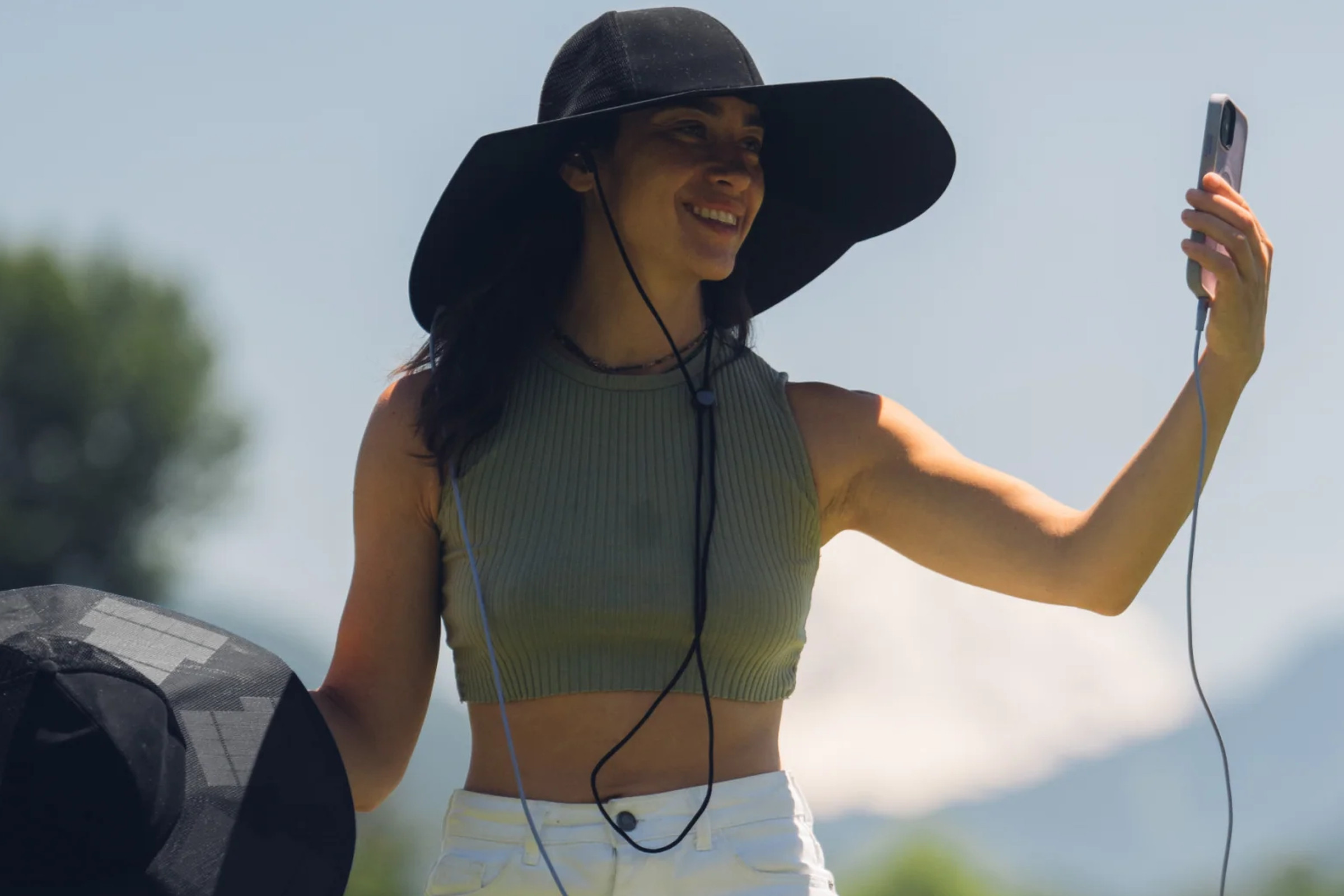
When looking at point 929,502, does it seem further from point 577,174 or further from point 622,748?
point 577,174

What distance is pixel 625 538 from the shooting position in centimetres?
325

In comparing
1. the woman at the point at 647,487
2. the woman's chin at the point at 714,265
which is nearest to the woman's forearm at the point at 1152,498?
the woman at the point at 647,487

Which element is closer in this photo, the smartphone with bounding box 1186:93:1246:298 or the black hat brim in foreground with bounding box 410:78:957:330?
the smartphone with bounding box 1186:93:1246:298

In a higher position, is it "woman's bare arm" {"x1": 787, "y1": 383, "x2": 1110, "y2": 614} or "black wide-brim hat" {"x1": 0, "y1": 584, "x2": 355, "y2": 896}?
"woman's bare arm" {"x1": 787, "y1": 383, "x2": 1110, "y2": 614}

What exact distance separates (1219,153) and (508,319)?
4.07 feet

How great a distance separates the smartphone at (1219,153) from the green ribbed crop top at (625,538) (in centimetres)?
75

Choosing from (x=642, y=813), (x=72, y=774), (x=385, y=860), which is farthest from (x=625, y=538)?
(x=385, y=860)

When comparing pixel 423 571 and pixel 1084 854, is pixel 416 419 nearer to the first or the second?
pixel 423 571

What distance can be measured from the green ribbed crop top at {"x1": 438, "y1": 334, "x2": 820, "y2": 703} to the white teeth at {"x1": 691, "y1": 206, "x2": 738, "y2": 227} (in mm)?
265

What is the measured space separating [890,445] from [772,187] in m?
0.63

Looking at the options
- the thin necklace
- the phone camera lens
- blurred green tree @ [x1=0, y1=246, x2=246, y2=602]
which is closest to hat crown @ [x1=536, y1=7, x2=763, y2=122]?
the thin necklace

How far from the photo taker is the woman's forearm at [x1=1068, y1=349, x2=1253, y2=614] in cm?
305

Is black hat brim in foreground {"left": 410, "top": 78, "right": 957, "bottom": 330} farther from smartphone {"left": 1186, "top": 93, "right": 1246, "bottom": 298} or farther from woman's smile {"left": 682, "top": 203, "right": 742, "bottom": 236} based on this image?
smartphone {"left": 1186, "top": 93, "right": 1246, "bottom": 298}

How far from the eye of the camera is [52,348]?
35.5 meters
